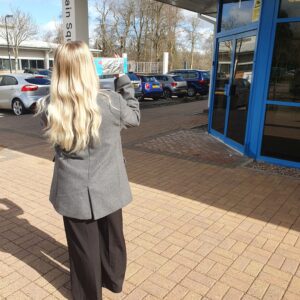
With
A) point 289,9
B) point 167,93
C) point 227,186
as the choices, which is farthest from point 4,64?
point 227,186

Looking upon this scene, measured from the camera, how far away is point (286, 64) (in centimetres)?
559

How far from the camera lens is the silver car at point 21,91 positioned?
1195 centimetres

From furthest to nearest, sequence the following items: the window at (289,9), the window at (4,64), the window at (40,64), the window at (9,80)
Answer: the window at (40,64) → the window at (4,64) → the window at (9,80) → the window at (289,9)

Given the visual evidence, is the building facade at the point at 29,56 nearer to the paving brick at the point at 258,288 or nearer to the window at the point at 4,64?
the window at the point at 4,64

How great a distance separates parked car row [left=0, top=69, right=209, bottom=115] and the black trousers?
4.34 m

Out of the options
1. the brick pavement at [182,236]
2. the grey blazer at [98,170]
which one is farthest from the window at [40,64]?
the grey blazer at [98,170]

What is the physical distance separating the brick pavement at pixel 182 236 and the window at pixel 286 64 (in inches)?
57.5

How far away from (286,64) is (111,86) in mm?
6532

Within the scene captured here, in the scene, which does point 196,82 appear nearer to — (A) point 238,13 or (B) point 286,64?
(A) point 238,13

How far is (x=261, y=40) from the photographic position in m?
5.74

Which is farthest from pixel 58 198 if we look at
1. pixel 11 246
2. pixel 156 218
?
pixel 156 218

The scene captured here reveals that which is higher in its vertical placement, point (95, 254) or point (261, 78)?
point (261, 78)

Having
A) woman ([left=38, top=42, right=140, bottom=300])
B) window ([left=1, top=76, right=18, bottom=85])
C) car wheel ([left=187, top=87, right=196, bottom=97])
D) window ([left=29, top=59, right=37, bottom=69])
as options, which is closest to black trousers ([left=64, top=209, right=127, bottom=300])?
woman ([left=38, top=42, right=140, bottom=300])

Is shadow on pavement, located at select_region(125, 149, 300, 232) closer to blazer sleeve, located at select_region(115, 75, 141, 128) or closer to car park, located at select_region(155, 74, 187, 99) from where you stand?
blazer sleeve, located at select_region(115, 75, 141, 128)
